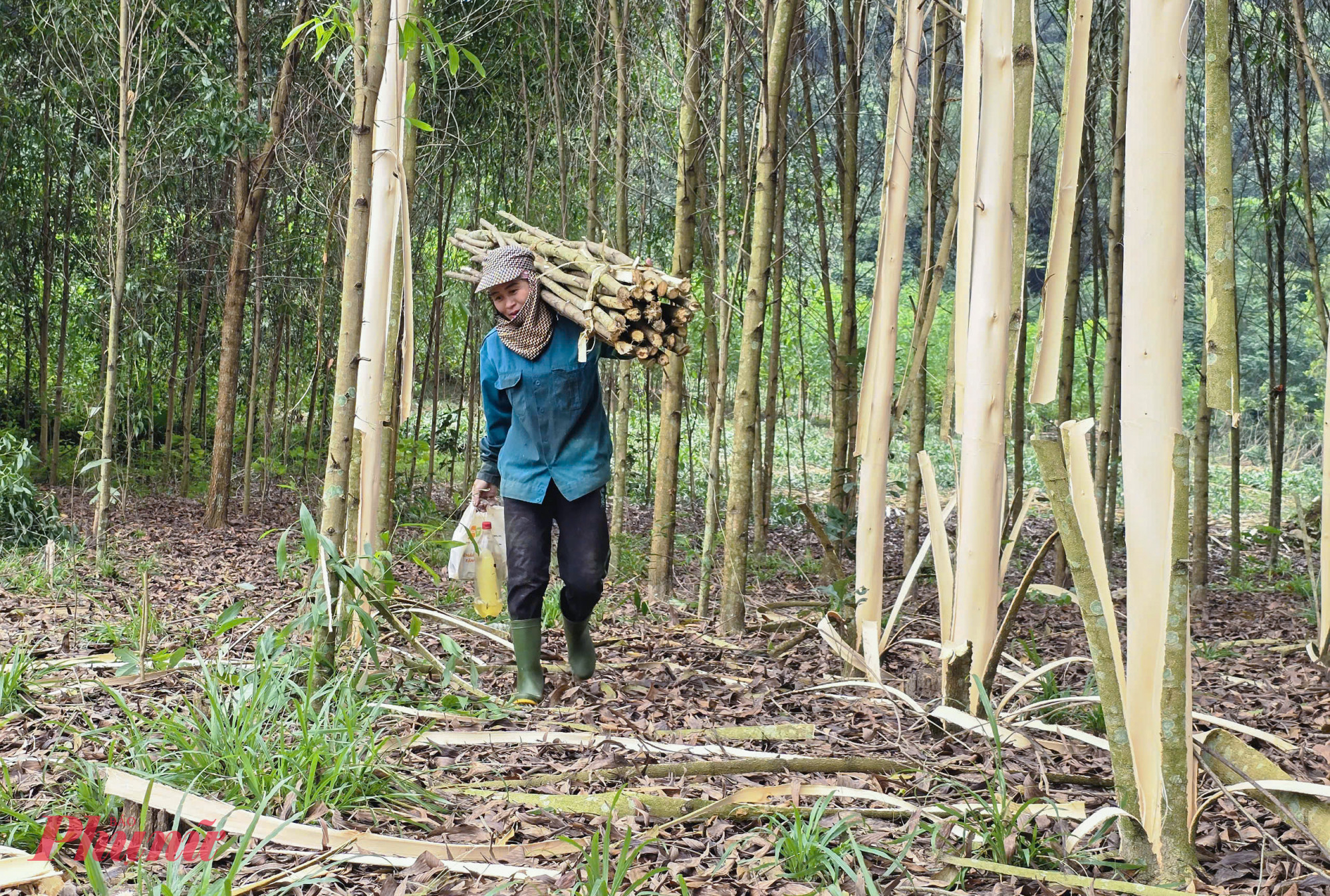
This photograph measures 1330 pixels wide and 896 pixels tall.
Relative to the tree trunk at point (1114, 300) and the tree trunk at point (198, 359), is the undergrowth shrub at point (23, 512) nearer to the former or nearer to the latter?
the tree trunk at point (198, 359)

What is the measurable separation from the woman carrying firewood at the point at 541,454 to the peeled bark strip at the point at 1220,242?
1975 mm

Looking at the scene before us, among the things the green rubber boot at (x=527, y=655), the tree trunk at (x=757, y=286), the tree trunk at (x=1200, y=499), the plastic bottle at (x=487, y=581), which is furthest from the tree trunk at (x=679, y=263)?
the tree trunk at (x=1200, y=499)

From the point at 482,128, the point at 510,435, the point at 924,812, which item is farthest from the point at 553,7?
the point at 924,812

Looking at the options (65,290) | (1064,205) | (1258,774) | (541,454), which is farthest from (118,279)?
(1258,774)

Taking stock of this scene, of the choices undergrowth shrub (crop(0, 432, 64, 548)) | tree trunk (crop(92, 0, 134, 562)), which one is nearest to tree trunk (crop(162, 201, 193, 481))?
undergrowth shrub (crop(0, 432, 64, 548))

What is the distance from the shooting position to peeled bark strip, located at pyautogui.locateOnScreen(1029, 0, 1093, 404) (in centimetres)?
273

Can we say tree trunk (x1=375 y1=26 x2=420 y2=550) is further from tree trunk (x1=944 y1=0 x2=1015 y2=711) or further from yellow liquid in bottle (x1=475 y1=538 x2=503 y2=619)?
tree trunk (x1=944 y1=0 x2=1015 y2=711)

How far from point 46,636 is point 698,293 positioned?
29.1ft

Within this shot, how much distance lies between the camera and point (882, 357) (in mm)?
3623

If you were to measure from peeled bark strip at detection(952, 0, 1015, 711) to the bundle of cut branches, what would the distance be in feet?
3.25

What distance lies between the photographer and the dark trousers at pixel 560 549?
376 centimetres

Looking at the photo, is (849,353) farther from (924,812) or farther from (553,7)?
(924,812)

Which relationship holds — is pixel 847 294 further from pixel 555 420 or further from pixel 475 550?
pixel 555 420

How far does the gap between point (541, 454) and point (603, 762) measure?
1.29 m
